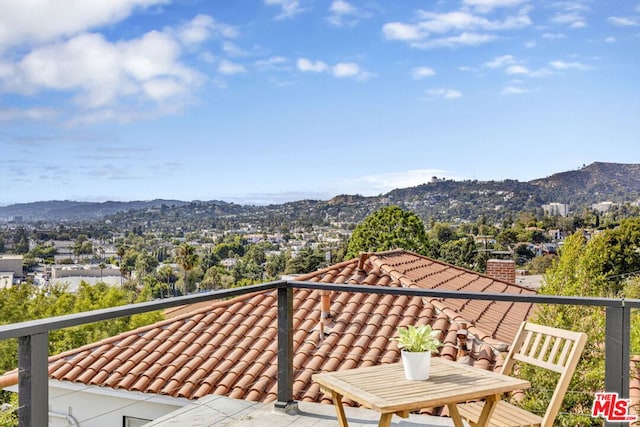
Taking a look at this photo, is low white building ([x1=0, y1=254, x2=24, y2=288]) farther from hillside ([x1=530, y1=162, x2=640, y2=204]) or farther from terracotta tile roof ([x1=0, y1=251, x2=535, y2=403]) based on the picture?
hillside ([x1=530, y1=162, x2=640, y2=204])

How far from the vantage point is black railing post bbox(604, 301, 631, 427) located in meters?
2.91

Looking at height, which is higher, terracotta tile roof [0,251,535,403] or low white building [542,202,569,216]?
low white building [542,202,569,216]

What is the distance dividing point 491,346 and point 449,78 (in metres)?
25.8

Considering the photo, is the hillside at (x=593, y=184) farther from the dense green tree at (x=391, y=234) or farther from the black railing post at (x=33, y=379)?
the black railing post at (x=33, y=379)

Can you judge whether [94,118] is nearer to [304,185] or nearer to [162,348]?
[304,185]

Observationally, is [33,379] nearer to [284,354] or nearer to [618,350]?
[284,354]

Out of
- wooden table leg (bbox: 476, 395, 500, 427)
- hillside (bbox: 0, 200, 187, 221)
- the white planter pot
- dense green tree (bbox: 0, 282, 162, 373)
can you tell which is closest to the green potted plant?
the white planter pot

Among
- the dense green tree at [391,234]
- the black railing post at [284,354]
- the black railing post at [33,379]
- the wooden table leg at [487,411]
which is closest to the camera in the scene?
the black railing post at [33,379]

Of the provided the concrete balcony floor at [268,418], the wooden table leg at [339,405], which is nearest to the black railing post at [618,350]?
the concrete balcony floor at [268,418]

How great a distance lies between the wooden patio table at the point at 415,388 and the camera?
2.59 m

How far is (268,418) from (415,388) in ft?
4.11

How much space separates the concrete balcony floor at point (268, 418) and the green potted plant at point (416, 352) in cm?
78

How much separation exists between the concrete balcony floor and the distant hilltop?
67.7ft

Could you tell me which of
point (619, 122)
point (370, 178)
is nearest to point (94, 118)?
point (370, 178)
